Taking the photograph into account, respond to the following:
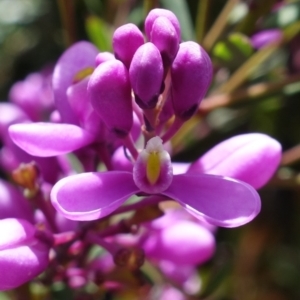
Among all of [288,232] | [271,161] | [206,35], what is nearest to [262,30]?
[206,35]

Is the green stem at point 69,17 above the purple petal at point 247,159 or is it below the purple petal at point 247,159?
above

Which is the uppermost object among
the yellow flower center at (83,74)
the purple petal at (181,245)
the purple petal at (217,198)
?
the yellow flower center at (83,74)

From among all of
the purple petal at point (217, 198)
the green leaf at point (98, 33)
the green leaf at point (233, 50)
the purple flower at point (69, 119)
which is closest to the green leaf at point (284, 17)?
the green leaf at point (233, 50)

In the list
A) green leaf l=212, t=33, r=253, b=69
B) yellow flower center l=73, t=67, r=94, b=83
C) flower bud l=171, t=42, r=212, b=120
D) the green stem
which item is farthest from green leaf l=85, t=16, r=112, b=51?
flower bud l=171, t=42, r=212, b=120

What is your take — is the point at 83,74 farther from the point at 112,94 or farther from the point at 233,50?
the point at 233,50

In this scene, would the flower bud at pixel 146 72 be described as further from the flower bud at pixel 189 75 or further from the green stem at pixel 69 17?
the green stem at pixel 69 17

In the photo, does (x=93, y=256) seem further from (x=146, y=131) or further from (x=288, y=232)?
(x=288, y=232)

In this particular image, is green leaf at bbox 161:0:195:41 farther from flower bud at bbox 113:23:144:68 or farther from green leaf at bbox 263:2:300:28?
flower bud at bbox 113:23:144:68
